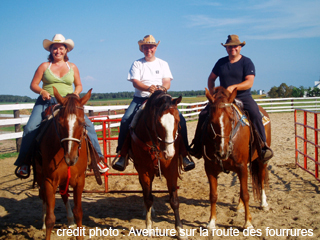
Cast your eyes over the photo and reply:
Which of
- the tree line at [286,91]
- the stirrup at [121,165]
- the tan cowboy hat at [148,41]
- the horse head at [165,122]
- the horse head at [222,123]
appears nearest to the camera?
the horse head at [165,122]

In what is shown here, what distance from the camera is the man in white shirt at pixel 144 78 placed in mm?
4801

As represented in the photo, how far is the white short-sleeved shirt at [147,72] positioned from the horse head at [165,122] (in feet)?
3.56

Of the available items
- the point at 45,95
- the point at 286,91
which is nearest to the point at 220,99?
the point at 45,95

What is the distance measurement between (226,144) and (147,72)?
189 centimetres

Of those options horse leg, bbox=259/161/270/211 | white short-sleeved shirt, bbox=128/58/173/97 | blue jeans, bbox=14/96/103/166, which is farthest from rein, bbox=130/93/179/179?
horse leg, bbox=259/161/270/211

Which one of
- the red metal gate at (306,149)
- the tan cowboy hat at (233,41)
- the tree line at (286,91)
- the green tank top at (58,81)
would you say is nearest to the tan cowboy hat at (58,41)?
the green tank top at (58,81)

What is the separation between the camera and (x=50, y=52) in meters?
4.61

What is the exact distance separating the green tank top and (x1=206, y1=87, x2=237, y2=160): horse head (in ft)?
7.14

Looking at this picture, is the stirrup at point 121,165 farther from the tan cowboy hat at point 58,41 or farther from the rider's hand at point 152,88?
the tan cowboy hat at point 58,41

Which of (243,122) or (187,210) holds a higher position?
(243,122)

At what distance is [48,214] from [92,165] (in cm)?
101

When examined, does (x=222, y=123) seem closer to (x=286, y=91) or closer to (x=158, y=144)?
(x=158, y=144)

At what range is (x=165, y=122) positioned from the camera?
11.8 ft

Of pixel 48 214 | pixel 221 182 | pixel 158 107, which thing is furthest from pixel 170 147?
pixel 221 182
